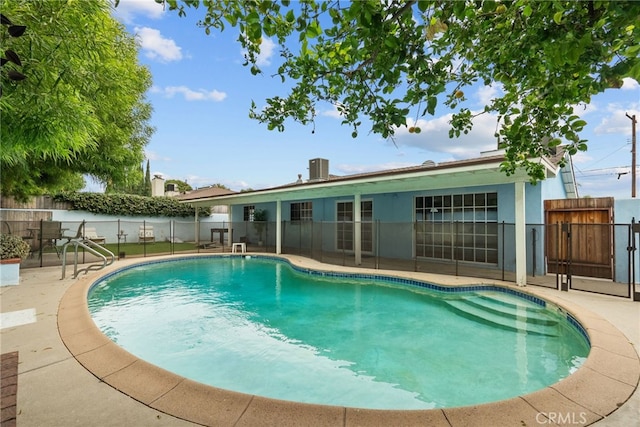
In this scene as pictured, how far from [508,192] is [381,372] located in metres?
7.35

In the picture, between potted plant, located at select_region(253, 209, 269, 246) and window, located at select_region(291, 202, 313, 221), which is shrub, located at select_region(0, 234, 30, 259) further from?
potted plant, located at select_region(253, 209, 269, 246)

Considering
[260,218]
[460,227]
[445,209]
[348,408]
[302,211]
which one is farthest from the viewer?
[260,218]

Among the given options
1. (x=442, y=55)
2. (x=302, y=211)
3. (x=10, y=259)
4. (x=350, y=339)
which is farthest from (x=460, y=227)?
(x=10, y=259)

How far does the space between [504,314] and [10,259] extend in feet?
35.4

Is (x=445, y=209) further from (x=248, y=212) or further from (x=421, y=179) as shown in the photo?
(x=248, y=212)

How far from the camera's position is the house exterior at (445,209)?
24.1 feet

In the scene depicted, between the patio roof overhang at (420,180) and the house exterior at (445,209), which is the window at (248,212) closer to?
the house exterior at (445,209)

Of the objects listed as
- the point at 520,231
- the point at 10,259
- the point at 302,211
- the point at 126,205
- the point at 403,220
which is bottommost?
the point at 10,259

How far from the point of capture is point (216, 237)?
2017 cm

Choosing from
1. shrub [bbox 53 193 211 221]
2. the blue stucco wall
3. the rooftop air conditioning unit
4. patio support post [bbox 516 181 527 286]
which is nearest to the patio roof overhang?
patio support post [bbox 516 181 527 286]

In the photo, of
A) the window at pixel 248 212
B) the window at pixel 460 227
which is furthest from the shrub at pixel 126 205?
the window at pixel 460 227

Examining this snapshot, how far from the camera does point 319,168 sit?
56.1 feet

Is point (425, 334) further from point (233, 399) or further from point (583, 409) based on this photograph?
point (233, 399)

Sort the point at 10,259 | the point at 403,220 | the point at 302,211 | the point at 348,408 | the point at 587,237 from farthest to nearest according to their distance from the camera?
the point at 302,211 < the point at 403,220 < the point at 587,237 < the point at 10,259 < the point at 348,408
